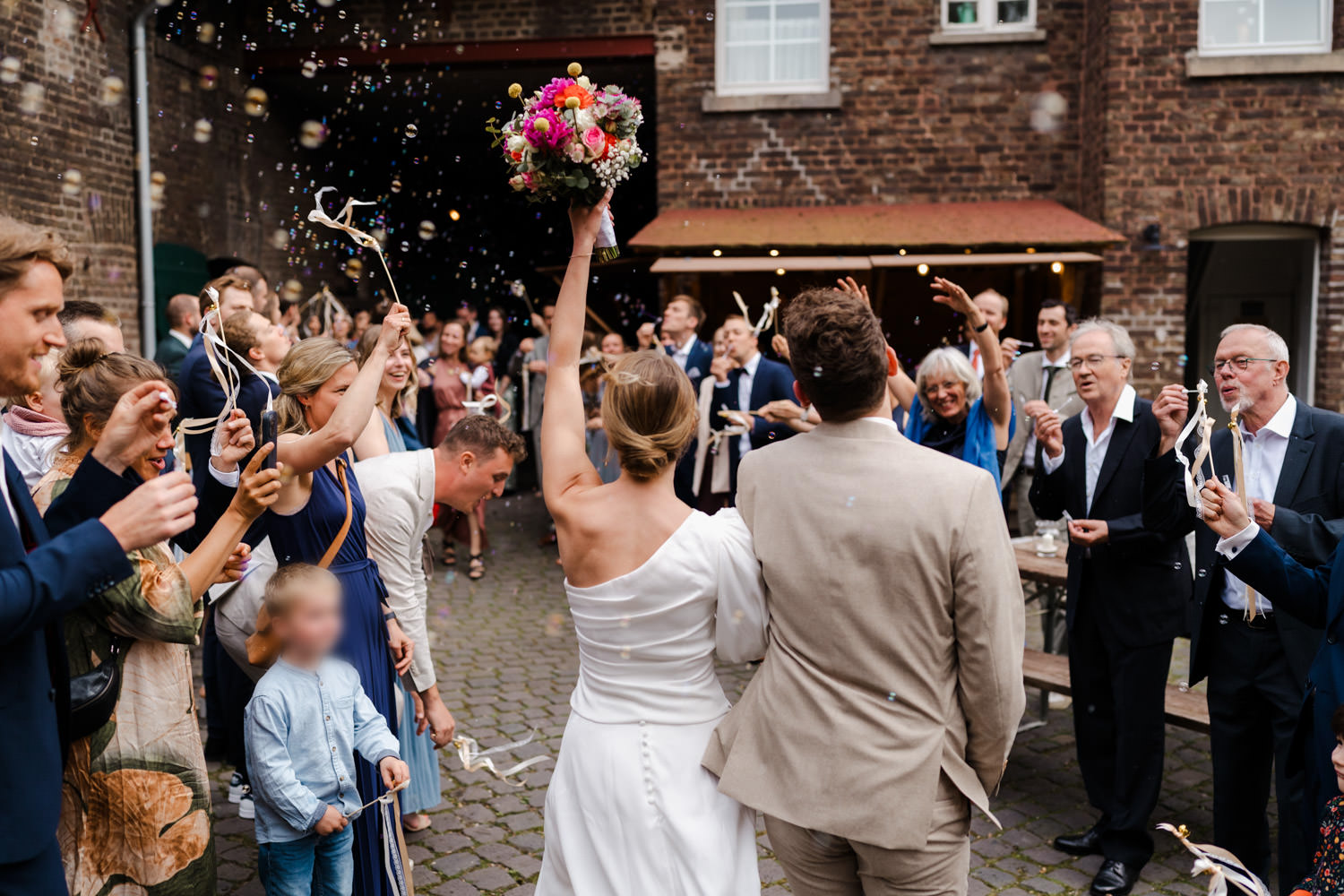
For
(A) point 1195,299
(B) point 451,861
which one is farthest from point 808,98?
(B) point 451,861

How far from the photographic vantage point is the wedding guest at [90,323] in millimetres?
4195

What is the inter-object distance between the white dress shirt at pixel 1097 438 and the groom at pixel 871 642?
2.10 metres

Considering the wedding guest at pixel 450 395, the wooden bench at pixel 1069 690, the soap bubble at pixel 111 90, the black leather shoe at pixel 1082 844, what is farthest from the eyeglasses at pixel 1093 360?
the soap bubble at pixel 111 90

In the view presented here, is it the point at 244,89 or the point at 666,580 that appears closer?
the point at 666,580

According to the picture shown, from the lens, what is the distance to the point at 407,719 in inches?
161

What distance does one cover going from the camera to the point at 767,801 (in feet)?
7.41

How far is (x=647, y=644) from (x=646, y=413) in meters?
0.54

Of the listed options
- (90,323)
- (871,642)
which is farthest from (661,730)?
(90,323)

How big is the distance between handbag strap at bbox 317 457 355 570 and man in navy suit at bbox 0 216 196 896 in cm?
115

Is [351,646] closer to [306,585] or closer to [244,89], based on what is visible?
[306,585]

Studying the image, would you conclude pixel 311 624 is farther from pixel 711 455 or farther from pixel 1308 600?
pixel 711 455

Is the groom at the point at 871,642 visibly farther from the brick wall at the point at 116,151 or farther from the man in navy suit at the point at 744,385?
the brick wall at the point at 116,151

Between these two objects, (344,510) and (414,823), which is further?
(414,823)

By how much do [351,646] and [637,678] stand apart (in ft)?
4.29
